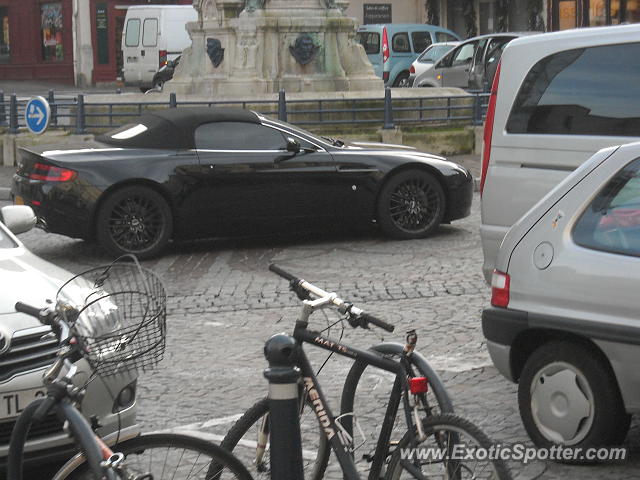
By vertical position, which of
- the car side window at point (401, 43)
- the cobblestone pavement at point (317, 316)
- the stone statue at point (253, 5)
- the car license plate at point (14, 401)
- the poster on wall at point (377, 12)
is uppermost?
the poster on wall at point (377, 12)

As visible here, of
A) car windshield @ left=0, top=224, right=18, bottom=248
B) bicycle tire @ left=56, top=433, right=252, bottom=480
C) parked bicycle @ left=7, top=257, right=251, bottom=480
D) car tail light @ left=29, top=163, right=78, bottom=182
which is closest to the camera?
parked bicycle @ left=7, top=257, right=251, bottom=480

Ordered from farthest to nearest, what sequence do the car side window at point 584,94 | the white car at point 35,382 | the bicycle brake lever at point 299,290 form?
the car side window at point 584,94
the white car at point 35,382
the bicycle brake lever at point 299,290

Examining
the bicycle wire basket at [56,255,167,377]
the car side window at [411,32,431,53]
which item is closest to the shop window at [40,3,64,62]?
the car side window at [411,32,431,53]

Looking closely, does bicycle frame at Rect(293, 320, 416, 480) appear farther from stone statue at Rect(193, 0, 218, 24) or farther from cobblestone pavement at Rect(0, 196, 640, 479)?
stone statue at Rect(193, 0, 218, 24)

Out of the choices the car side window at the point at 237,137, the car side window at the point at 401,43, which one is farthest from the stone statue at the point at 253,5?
the car side window at the point at 401,43

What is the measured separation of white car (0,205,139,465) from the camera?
17.0 feet

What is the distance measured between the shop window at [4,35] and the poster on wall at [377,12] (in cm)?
1237

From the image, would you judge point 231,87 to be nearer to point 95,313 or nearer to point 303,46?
point 303,46

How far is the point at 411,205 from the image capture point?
501 inches

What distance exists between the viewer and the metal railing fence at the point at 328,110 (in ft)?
64.3

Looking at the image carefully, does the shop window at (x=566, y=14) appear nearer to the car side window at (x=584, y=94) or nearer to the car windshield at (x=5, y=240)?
the car side window at (x=584, y=94)

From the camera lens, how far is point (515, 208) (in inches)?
318

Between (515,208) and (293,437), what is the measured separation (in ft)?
13.7

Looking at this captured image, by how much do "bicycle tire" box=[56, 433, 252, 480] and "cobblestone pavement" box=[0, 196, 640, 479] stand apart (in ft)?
3.59
